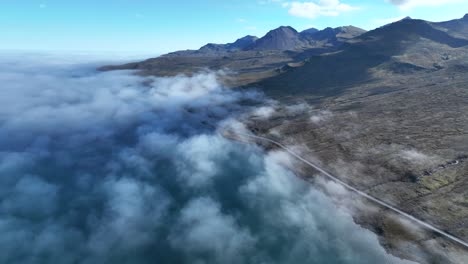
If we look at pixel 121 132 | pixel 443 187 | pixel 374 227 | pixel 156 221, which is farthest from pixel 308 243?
pixel 121 132

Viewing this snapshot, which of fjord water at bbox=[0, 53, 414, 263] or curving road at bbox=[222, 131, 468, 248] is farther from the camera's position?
fjord water at bbox=[0, 53, 414, 263]

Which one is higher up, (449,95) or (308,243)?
(449,95)

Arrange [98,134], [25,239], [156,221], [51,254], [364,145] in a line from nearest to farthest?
[51,254] → [25,239] → [156,221] → [364,145] → [98,134]

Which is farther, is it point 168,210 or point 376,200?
point 168,210

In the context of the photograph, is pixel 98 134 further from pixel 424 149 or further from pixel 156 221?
pixel 424 149

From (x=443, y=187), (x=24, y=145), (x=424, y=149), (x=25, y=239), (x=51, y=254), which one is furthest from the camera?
(x=24, y=145)

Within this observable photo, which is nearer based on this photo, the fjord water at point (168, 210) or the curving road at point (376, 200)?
the curving road at point (376, 200)

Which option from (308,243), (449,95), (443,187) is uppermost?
(449,95)

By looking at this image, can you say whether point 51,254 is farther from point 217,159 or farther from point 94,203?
point 217,159

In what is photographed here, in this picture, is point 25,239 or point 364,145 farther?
point 364,145

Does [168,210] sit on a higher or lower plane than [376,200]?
lower
